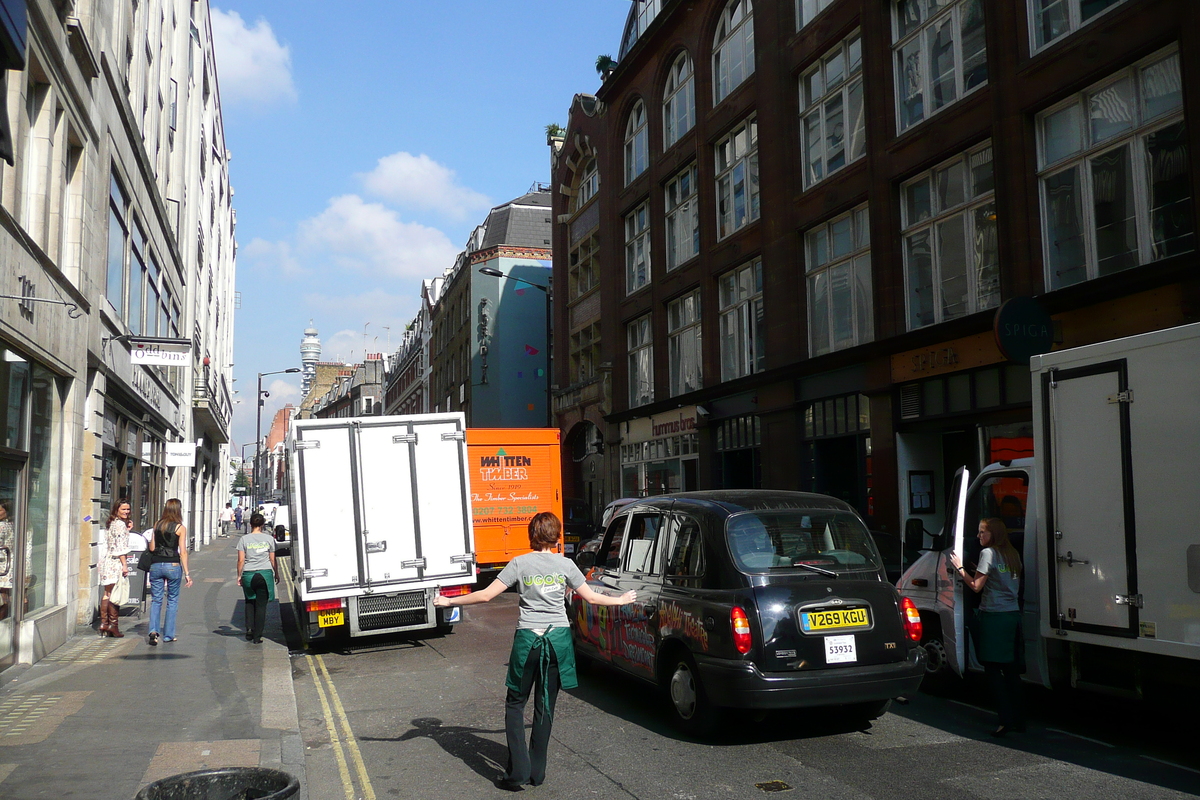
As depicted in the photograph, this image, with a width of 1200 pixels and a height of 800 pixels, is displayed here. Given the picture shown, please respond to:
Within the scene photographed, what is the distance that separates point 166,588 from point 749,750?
28.5 ft

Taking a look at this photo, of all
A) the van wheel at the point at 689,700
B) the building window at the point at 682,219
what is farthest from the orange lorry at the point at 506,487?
the van wheel at the point at 689,700

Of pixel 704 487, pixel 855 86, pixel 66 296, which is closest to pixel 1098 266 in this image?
pixel 855 86

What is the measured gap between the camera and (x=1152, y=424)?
6.03m

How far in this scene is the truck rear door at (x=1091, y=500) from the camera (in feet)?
20.4

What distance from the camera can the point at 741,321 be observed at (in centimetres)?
2341

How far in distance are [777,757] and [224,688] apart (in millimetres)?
Answer: 5524

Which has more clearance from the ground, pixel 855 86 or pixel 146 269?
pixel 855 86

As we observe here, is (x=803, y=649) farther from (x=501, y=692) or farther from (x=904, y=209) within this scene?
(x=904, y=209)

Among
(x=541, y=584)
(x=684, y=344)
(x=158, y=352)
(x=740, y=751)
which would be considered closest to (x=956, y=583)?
(x=740, y=751)

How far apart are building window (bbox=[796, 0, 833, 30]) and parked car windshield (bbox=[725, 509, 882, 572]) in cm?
1640

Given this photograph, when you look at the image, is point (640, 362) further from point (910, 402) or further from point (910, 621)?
point (910, 621)

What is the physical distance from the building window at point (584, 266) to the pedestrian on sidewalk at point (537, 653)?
1115 inches

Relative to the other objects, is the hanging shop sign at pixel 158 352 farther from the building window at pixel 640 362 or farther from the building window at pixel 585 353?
the building window at pixel 585 353

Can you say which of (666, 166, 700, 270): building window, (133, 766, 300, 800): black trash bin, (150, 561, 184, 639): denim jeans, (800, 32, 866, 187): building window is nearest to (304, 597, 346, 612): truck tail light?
(150, 561, 184, 639): denim jeans
